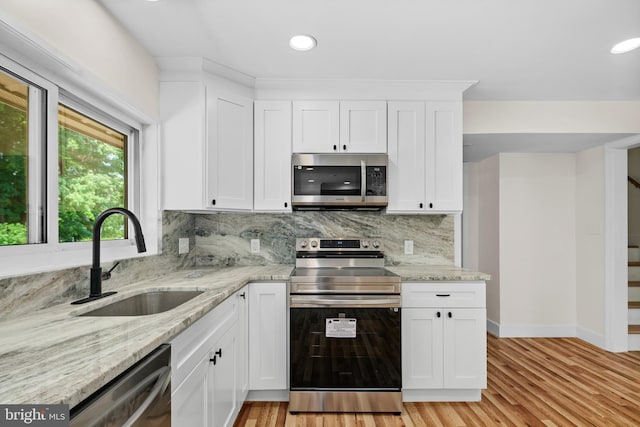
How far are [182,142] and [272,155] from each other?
652mm

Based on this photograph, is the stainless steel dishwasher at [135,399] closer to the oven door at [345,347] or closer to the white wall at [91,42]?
the oven door at [345,347]

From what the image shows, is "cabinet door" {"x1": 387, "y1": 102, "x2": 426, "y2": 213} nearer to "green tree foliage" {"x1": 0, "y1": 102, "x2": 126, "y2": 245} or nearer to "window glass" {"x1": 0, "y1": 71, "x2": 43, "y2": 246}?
"green tree foliage" {"x1": 0, "y1": 102, "x2": 126, "y2": 245}

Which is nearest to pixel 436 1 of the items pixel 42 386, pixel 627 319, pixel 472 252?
pixel 42 386

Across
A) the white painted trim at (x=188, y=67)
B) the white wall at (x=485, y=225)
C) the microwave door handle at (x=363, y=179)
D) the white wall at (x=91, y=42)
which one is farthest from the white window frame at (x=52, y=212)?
the white wall at (x=485, y=225)

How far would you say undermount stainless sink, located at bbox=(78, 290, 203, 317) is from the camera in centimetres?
164

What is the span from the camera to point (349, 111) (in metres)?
2.55

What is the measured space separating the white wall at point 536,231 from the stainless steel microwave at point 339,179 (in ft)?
6.56

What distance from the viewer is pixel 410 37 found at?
1.92 meters

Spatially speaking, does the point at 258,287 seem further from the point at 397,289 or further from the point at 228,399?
the point at 397,289

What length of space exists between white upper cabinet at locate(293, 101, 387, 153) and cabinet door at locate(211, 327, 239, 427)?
1.47 metres

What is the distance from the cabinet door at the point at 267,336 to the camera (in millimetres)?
2217

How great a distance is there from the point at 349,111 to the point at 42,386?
2.34m

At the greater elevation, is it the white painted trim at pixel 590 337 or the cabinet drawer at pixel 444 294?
the cabinet drawer at pixel 444 294

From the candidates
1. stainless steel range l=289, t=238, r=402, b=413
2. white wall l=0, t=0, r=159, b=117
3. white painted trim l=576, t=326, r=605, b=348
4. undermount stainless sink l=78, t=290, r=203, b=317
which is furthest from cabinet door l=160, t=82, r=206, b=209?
white painted trim l=576, t=326, r=605, b=348
